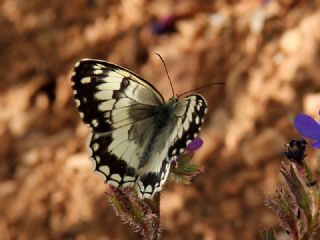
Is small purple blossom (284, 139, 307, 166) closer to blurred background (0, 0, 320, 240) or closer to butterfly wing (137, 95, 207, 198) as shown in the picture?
butterfly wing (137, 95, 207, 198)

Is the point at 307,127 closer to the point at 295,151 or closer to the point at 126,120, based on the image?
the point at 295,151

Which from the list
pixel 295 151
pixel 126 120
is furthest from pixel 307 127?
pixel 126 120

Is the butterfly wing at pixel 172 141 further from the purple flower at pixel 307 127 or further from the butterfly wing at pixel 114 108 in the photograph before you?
the purple flower at pixel 307 127

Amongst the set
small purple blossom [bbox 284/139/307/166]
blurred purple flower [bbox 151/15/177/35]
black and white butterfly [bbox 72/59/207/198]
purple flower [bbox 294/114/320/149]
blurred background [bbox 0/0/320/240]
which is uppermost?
blurred purple flower [bbox 151/15/177/35]

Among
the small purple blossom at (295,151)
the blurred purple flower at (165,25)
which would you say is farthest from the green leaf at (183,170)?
the blurred purple flower at (165,25)

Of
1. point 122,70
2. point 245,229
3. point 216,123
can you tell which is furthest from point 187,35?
point 122,70

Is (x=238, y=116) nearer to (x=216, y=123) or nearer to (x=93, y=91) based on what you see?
(x=216, y=123)

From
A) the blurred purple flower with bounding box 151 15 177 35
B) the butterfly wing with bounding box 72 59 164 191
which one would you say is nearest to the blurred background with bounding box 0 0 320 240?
the blurred purple flower with bounding box 151 15 177 35

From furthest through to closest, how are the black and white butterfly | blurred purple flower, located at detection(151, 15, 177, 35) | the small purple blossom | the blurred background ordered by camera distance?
blurred purple flower, located at detection(151, 15, 177, 35) → the blurred background → the black and white butterfly → the small purple blossom
